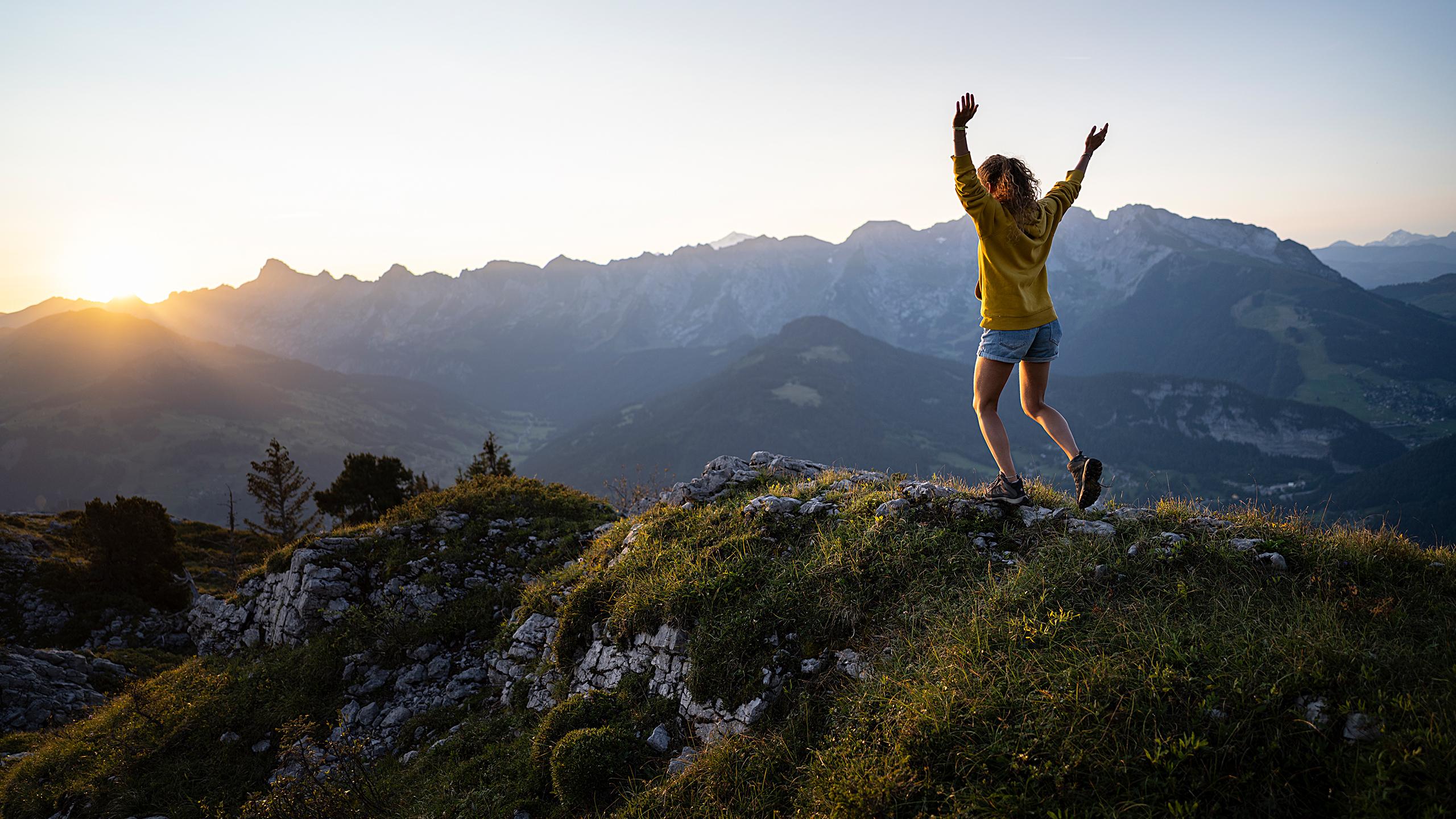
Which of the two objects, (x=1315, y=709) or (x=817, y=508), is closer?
(x=1315, y=709)

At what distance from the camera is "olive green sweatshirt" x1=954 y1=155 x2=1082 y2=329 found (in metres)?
6.84

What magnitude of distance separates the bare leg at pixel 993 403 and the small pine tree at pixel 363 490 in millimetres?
24632

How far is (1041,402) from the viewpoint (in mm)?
8031

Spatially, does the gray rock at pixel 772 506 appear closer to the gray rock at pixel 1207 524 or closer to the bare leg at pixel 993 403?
the bare leg at pixel 993 403

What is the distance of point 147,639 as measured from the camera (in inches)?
759

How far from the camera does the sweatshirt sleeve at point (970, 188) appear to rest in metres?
6.74

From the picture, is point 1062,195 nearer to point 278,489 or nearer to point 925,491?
point 925,491

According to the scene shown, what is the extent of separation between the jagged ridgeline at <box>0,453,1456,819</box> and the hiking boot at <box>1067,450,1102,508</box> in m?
0.34

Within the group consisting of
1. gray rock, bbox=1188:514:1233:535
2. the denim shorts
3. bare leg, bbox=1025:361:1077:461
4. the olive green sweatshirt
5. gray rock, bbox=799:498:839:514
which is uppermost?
the olive green sweatshirt

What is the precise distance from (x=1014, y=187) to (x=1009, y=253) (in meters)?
0.74

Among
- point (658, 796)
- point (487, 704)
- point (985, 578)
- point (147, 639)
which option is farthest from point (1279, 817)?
point (147, 639)

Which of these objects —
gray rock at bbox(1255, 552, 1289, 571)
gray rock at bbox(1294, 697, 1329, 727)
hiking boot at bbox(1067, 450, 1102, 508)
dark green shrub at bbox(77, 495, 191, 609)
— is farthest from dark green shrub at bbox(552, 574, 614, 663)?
dark green shrub at bbox(77, 495, 191, 609)

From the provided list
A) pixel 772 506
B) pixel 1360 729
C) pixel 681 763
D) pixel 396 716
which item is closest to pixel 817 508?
pixel 772 506

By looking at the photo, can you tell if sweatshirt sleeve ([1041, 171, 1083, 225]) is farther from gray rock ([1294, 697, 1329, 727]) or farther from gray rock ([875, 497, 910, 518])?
gray rock ([1294, 697, 1329, 727])
